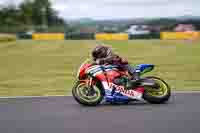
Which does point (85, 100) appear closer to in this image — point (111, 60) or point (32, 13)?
point (111, 60)

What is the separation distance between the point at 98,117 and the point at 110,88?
1327mm

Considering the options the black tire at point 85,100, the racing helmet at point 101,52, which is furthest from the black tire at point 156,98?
the racing helmet at point 101,52

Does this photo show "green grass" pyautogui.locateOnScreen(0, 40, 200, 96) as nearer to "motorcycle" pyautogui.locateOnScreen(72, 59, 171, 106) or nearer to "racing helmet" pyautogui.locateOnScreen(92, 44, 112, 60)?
"motorcycle" pyautogui.locateOnScreen(72, 59, 171, 106)

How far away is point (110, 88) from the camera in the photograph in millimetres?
9883

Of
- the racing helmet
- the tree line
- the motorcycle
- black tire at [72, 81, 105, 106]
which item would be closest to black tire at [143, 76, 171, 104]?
the motorcycle

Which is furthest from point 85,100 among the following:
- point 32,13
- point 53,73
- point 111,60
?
point 32,13

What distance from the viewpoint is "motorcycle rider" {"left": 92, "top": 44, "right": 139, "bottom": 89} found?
9898 millimetres

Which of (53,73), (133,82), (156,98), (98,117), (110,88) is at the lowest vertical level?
(53,73)

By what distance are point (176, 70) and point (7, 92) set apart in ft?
23.7

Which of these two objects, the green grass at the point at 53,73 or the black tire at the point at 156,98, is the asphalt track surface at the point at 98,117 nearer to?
the black tire at the point at 156,98

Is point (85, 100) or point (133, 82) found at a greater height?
point (133, 82)

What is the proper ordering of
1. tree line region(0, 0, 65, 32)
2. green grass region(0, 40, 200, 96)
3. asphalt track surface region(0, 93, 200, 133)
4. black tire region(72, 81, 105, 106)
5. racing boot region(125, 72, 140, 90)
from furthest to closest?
tree line region(0, 0, 65, 32), green grass region(0, 40, 200, 96), racing boot region(125, 72, 140, 90), black tire region(72, 81, 105, 106), asphalt track surface region(0, 93, 200, 133)

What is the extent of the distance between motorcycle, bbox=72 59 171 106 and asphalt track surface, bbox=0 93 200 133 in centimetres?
17

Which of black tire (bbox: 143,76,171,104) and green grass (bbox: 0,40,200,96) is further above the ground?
black tire (bbox: 143,76,171,104)
